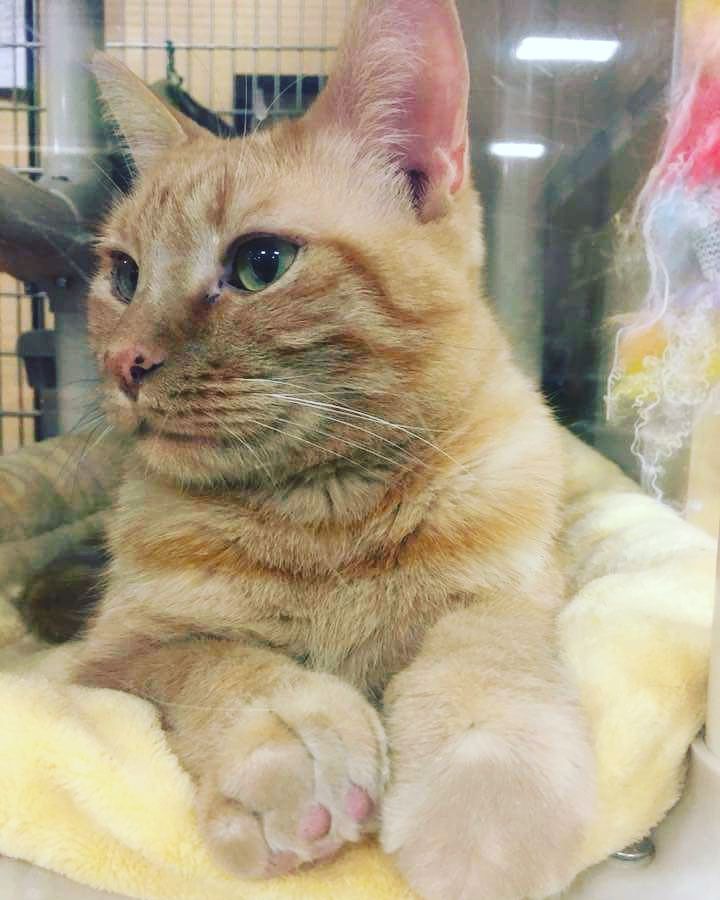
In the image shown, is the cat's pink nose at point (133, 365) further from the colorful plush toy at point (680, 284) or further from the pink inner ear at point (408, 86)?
the colorful plush toy at point (680, 284)

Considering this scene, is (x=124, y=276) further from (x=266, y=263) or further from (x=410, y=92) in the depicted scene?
(x=410, y=92)

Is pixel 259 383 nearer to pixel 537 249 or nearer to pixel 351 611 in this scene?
pixel 351 611

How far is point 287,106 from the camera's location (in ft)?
4.57

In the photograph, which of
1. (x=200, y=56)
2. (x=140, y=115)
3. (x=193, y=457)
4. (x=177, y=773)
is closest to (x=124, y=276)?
(x=140, y=115)

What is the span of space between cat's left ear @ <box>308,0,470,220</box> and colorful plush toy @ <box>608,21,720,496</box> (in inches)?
17.4

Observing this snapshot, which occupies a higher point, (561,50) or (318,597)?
(561,50)

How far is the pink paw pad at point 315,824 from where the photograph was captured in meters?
0.62

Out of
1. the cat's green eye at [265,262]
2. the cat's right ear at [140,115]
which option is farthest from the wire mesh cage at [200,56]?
the cat's green eye at [265,262]

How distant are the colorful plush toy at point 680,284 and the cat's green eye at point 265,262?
650 mm

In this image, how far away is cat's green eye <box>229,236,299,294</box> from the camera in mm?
878

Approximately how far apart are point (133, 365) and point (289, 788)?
449mm

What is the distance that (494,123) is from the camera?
1.41 m

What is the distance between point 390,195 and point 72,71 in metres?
0.78

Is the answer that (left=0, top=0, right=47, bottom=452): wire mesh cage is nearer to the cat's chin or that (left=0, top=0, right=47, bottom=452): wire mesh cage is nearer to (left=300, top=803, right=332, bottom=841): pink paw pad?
the cat's chin
